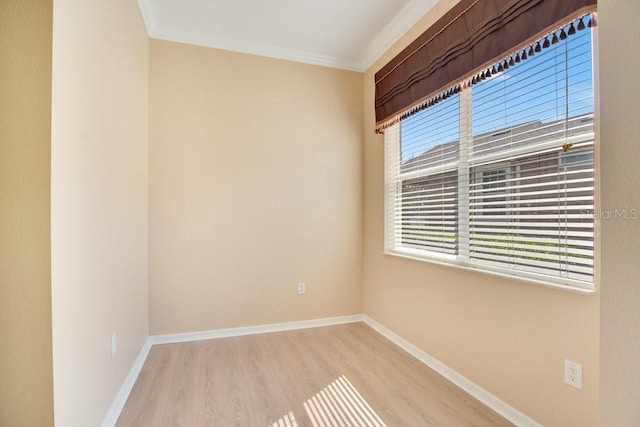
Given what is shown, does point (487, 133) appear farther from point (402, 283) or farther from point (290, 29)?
point (290, 29)

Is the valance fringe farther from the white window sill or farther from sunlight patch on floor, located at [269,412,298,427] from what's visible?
sunlight patch on floor, located at [269,412,298,427]

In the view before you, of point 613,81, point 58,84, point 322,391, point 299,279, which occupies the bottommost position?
point 322,391

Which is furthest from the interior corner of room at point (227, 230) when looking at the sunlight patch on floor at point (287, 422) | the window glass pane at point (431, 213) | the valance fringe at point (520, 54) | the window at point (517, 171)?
the sunlight patch on floor at point (287, 422)

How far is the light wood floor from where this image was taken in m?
1.75

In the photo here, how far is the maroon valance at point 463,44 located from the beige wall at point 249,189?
754 mm

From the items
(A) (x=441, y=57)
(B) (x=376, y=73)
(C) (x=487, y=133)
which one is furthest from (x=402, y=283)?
(B) (x=376, y=73)

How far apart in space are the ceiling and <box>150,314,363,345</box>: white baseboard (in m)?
2.64

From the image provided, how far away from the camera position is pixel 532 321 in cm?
159

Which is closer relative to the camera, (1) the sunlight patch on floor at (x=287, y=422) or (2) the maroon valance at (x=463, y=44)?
(2) the maroon valance at (x=463, y=44)

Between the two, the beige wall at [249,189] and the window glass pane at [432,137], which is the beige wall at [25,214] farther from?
the window glass pane at [432,137]

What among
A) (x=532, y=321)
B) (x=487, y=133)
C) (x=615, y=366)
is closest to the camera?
(x=615, y=366)

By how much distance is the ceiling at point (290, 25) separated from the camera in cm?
241

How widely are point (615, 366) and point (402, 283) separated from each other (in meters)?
1.87

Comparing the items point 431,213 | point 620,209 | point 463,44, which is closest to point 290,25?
point 463,44
